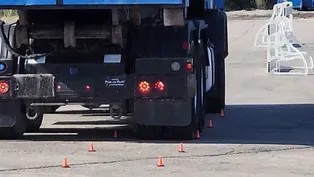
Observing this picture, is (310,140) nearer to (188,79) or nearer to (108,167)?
(188,79)

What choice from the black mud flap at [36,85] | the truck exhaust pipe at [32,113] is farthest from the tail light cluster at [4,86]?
the truck exhaust pipe at [32,113]

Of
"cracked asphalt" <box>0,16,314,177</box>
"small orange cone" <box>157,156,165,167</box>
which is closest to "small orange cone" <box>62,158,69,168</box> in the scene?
"cracked asphalt" <box>0,16,314,177</box>

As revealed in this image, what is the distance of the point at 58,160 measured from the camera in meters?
10.2

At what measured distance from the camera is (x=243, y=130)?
13258mm

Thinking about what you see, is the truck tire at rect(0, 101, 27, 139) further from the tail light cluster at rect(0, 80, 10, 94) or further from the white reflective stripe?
the white reflective stripe

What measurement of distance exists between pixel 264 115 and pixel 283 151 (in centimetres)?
443

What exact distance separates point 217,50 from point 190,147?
4671mm

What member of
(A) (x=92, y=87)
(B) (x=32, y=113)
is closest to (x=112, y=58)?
(A) (x=92, y=87)

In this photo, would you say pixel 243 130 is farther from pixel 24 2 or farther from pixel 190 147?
pixel 24 2

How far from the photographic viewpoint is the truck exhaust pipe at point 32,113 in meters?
12.2

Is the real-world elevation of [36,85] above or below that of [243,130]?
above

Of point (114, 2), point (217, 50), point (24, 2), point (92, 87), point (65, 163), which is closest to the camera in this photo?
point (65, 163)

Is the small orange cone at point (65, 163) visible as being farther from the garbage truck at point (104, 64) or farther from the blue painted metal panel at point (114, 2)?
the blue painted metal panel at point (114, 2)

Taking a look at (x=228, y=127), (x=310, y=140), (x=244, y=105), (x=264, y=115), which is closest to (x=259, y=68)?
(x=244, y=105)
